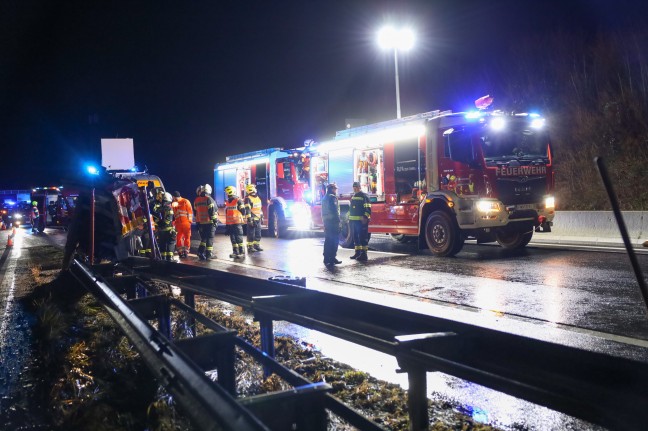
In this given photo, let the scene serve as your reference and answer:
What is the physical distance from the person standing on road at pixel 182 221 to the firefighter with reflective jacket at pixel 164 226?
1.19 m

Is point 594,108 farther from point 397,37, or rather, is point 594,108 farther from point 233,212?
point 233,212

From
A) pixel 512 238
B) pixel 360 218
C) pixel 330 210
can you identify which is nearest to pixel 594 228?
pixel 512 238

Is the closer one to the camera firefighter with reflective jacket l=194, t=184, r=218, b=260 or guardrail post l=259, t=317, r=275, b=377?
guardrail post l=259, t=317, r=275, b=377

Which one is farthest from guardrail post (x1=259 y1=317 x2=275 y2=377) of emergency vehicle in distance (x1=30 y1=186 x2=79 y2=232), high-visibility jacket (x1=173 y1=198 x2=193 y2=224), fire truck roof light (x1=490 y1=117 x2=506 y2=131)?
emergency vehicle in distance (x1=30 y1=186 x2=79 y2=232)

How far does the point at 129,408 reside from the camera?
3.65 meters

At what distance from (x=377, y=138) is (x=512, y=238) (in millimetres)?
4089

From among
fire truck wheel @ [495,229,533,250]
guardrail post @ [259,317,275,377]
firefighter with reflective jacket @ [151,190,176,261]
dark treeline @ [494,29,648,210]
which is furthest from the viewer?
dark treeline @ [494,29,648,210]

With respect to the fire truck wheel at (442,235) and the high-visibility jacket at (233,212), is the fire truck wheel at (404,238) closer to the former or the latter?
the fire truck wheel at (442,235)

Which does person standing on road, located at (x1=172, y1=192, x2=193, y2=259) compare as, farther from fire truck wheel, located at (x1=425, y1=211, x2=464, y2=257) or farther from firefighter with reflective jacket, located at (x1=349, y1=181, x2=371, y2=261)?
fire truck wheel, located at (x1=425, y1=211, x2=464, y2=257)

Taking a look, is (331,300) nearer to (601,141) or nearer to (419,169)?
(419,169)

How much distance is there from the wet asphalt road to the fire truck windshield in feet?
6.55

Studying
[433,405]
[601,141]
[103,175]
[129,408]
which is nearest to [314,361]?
[433,405]

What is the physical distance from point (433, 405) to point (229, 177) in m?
20.5

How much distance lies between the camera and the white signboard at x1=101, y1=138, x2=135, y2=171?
69.2ft
